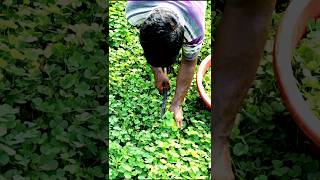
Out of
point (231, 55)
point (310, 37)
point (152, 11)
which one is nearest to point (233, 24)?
point (231, 55)

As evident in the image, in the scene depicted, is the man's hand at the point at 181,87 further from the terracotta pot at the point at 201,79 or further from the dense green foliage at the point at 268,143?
the dense green foliage at the point at 268,143

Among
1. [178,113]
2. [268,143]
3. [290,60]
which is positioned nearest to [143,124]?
[178,113]

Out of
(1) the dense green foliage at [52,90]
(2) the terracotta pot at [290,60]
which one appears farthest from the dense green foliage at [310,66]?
(1) the dense green foliage at [52,90]

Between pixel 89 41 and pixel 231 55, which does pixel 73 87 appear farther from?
pixel 231 55

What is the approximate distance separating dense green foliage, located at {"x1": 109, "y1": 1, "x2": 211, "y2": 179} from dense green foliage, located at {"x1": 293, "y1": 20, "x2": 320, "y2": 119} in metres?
0.34

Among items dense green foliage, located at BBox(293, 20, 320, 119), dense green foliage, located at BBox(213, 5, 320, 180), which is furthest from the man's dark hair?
dense green foliage, located at BBox(293, 20, 320, 119)

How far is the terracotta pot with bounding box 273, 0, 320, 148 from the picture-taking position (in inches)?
73.9

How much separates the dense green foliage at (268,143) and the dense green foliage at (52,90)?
0.46 metres

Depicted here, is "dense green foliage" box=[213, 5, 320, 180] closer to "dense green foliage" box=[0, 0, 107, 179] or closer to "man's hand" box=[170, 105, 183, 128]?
"man's hand" box=[170, 105, 183, 128]

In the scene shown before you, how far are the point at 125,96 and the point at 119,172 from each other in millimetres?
315

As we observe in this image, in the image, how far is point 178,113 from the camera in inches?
87.0

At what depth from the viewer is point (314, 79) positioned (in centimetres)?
215

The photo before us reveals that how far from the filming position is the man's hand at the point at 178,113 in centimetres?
219

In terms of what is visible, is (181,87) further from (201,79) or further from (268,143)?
(268,143)
